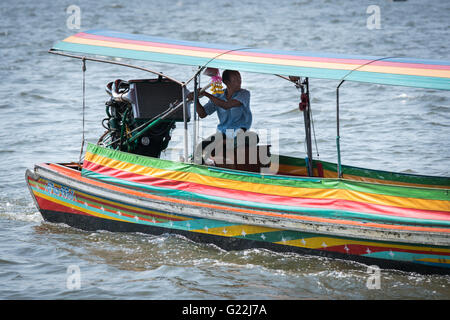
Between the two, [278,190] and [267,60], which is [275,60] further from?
[278,190]

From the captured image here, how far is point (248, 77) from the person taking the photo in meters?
16.6

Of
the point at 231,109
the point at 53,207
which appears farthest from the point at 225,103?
the point at 53,207

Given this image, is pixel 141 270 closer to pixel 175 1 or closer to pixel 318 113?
pixel 318 113

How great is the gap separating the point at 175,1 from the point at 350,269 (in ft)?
99.8

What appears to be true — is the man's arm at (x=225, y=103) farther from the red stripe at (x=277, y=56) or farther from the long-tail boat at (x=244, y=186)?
the red stripe at (x=277, y=56)

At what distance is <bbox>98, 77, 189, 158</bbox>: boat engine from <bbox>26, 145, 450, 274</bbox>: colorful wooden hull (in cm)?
47

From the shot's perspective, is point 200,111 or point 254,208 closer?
point 254,208

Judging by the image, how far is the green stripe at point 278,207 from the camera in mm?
5387

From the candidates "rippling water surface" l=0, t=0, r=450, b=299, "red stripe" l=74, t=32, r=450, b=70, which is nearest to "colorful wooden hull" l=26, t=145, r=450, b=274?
"rippling water surface" l=0, t=0, r=450, b=299

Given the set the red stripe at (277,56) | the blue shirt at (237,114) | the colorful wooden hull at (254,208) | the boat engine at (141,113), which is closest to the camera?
the colorful wooden hull at (254,208)

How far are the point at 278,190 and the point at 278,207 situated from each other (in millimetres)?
168

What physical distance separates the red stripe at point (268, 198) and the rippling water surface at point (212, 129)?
1.63 ft

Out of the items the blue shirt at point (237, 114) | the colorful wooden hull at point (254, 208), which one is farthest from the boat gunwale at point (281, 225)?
the blue shirt at point (237, 114)

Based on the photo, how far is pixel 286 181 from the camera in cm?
589
